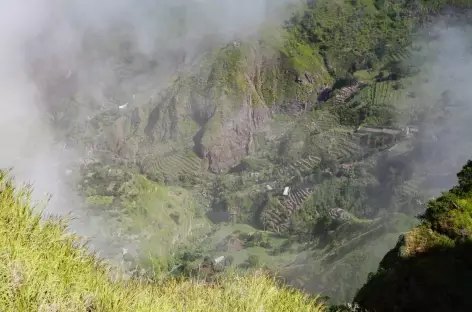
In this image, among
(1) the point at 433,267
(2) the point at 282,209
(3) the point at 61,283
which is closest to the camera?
(3) the point at 61,283

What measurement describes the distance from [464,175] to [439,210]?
394cm

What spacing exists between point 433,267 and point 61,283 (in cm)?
1109

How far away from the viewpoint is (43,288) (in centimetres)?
433

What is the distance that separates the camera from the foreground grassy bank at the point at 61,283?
4266mm

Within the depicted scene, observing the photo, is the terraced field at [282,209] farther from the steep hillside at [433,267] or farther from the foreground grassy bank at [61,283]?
the foreground grassy bank at [61,283]

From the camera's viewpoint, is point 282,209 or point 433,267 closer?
point 433,267

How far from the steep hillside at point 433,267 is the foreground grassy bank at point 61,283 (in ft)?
23.7

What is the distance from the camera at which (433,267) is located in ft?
42.0

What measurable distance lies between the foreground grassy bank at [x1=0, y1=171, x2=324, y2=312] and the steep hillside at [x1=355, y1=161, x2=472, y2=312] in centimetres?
723

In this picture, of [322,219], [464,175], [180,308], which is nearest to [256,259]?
[322,219]

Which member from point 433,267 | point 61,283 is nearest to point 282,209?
point 433,267

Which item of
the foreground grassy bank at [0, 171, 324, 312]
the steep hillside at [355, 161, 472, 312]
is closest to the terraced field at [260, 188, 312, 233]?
the steep hillside at [355, 161, 472, 312]

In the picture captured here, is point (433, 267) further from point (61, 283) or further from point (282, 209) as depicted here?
point (282, 209)

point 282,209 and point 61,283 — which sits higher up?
point 61,283
